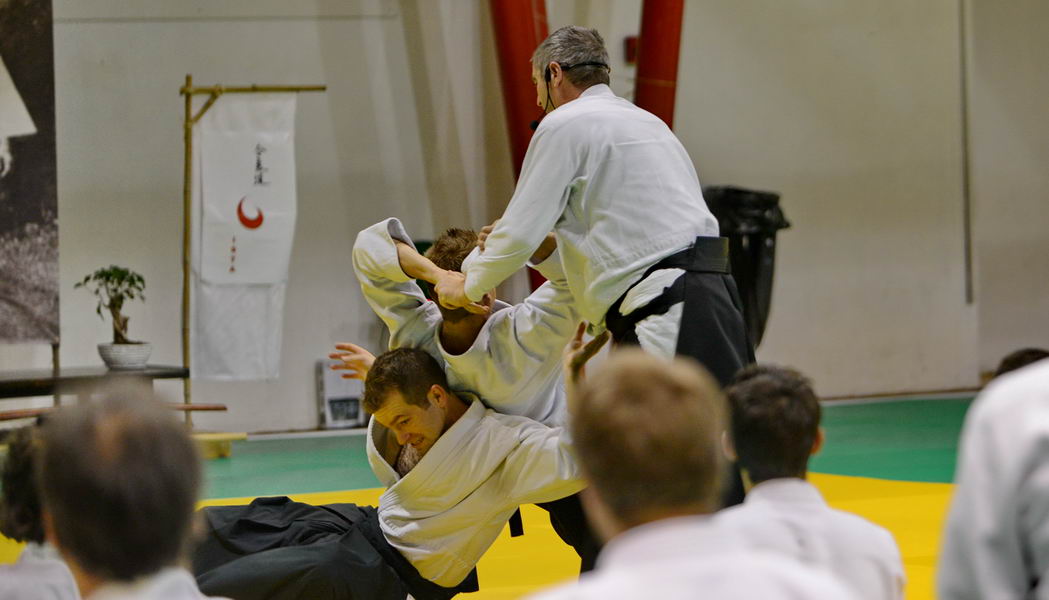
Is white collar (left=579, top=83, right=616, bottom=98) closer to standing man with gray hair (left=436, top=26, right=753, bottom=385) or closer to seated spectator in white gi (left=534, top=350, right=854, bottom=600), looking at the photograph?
standing man with gray hair (left=436, top=26, right=753, bottom=385)

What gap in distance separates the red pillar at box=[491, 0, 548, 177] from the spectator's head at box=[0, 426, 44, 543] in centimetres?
657

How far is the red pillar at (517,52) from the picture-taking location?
8.09m

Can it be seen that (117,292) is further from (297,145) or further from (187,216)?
(297,145)

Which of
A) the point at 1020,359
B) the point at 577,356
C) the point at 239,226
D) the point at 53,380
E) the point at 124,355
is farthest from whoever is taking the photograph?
the point at 239,226

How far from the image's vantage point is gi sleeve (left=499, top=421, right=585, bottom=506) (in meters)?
2.95

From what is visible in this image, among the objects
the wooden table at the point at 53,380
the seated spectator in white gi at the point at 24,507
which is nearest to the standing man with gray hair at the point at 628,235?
the seated spectator in white gi at the point at 24,507

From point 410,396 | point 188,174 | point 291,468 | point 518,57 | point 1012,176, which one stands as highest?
point 518,57

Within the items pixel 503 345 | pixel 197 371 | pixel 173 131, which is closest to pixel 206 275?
pixel 197 371

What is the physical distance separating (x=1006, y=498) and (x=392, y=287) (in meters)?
2.20

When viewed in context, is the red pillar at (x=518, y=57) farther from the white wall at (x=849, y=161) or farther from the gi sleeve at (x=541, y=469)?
the gi sleeve at (x=541, y=469)

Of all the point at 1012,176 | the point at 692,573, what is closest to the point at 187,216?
the point at 692,573

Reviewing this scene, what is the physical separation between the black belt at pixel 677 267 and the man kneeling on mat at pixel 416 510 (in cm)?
33

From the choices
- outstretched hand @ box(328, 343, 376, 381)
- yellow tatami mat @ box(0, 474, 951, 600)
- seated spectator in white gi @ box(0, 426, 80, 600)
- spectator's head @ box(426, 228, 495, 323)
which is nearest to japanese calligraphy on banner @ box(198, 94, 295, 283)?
yellow tatami mat @ box(0, 474, 951, 600)

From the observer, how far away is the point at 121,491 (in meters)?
1.18
